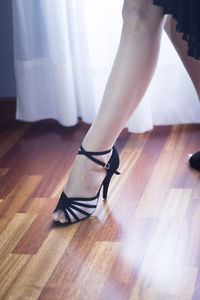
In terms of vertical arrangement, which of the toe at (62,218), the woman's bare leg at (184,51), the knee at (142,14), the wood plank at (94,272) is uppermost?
the knee at (142,14)

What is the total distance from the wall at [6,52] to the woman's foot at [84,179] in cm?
91

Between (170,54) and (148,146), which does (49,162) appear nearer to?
(148,146)

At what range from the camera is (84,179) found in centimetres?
132

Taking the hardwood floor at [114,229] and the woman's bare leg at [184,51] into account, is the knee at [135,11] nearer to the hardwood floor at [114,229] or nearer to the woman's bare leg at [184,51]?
the woman's bare leg at [184,51]

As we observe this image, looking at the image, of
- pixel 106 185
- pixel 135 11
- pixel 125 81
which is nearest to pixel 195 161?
pixel 106 185

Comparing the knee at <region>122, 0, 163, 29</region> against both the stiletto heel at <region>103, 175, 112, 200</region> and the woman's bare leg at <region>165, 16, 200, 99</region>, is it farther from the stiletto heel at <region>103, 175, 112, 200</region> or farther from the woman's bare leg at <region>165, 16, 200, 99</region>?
the stiletto heel at <region>103, 175, 112, 200</region>

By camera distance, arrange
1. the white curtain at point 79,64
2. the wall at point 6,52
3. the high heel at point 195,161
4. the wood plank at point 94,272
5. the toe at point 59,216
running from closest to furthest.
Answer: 1. the wood plank at point 94,272
2. the toe at point 59,216
3. the high heel at point 195,161
4. the white curtain at point 79,64
5. the wall at point 6,52

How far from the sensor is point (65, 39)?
184 centimetres

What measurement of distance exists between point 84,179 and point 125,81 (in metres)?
0.25

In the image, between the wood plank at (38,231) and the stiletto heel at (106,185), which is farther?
the stiletto heel at (106,185)

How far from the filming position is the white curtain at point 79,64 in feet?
5.90

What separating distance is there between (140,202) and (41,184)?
0.32 metres

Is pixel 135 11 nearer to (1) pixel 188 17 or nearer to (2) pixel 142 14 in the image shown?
(2) pixel 142 14

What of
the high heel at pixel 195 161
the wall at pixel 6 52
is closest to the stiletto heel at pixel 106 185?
the high heel at pixel 195 161
